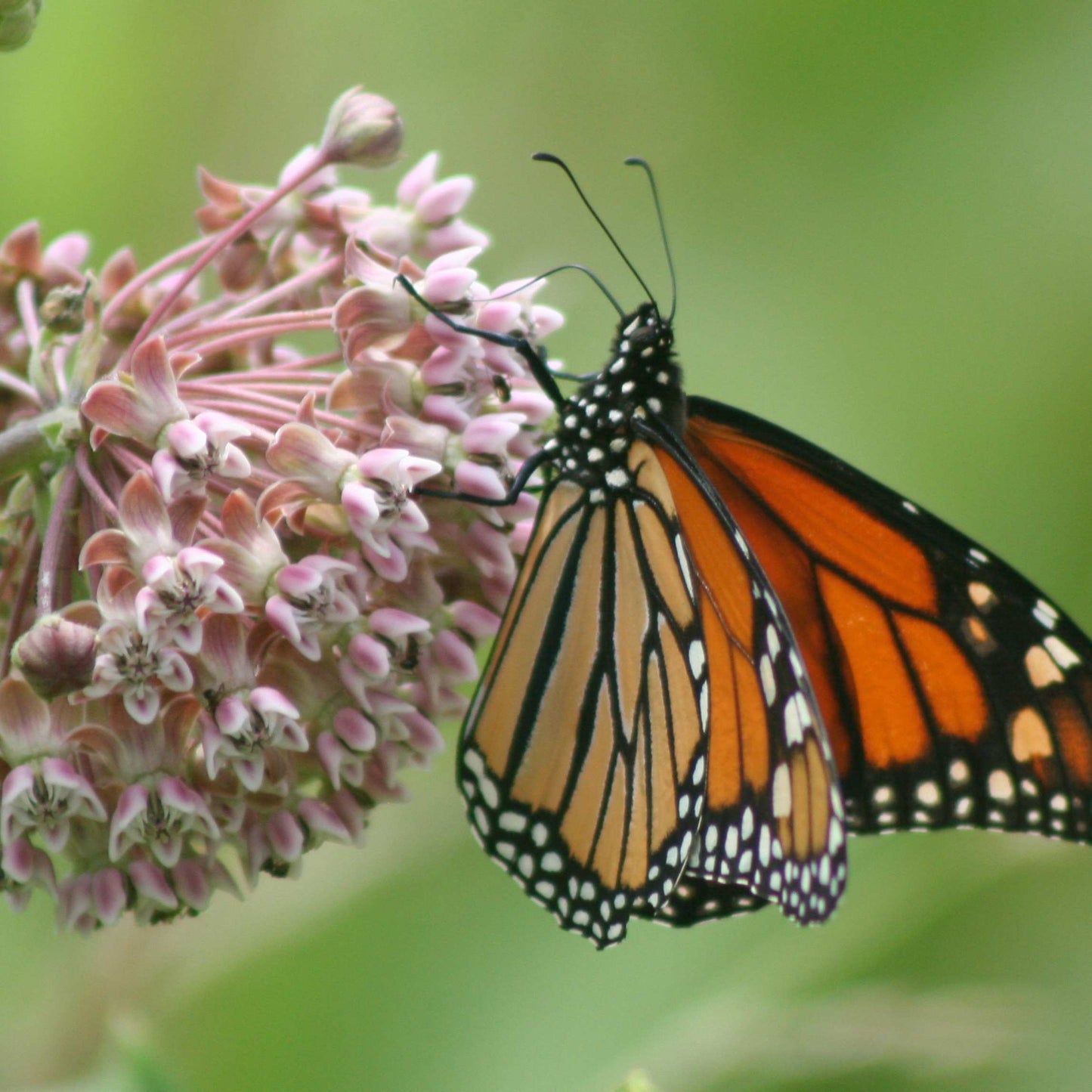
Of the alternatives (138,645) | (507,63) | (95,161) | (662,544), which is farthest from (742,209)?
Result: (138,645)

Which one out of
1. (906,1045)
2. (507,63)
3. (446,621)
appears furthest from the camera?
(507,63)

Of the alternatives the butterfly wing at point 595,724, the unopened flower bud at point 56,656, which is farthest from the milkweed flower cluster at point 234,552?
the butterfly wing at point 595,724

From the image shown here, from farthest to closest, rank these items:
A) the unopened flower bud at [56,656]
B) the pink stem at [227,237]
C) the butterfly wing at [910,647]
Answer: the butterfly wing at [910,647] → the pink stem at [227,237] → the unopened flower bud at [56,656]

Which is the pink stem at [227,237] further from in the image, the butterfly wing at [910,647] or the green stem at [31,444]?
the butterfly wing at [910,647]

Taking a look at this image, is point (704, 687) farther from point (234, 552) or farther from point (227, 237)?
point (227, 237)

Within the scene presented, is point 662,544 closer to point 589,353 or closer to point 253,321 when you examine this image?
point 253,321

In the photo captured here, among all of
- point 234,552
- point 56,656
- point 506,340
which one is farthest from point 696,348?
point 56,656
